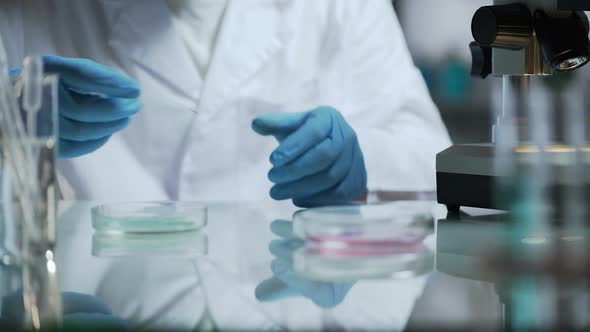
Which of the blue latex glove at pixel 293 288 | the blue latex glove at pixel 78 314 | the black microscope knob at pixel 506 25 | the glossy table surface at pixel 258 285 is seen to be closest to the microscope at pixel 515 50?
the black microscope knob at pixel 506 25

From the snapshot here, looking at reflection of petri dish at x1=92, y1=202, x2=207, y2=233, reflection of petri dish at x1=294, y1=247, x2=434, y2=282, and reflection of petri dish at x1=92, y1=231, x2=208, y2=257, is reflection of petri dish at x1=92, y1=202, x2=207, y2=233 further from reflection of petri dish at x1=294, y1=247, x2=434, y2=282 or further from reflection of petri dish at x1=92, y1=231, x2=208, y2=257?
reflection of petri dish at x1=294, y1=247, x2=434, y2=282

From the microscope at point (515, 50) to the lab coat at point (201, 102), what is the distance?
472 millimetres

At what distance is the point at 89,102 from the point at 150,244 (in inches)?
12.7

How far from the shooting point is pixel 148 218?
0.68 m

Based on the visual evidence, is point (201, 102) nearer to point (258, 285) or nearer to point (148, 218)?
point (148, 218)

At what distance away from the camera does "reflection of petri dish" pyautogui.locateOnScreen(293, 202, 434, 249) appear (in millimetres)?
527

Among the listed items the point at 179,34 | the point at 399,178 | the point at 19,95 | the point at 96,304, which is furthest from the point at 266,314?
the point at 179,34

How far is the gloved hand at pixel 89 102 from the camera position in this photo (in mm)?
818

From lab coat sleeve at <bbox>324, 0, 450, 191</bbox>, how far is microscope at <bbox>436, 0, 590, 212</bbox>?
496 millimetres

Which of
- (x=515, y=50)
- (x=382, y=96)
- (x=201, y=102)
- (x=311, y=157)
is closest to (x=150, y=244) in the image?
(x=311, y=157)

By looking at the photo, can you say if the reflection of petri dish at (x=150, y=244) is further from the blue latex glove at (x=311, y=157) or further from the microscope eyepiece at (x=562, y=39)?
the microscope eyepiece at (x=562, y=39)

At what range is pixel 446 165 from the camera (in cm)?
84

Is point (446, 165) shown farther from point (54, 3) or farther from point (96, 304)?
point (54, 3)

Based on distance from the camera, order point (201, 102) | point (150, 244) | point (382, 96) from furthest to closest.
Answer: point (382, 96), point (201, 102), point (150, 244)
